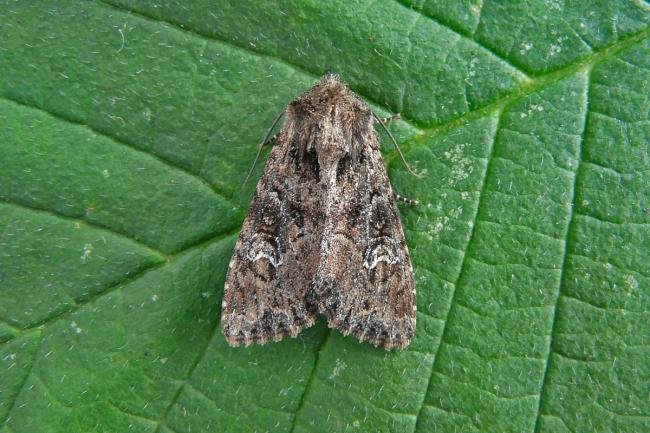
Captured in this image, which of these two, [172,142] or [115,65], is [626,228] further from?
[115,65]

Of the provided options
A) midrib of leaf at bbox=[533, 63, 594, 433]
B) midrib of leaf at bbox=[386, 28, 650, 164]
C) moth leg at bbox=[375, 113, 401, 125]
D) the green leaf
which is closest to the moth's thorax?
moth leg at bbox=[375, 113, 401, 125]

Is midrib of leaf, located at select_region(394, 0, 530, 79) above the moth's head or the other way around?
above

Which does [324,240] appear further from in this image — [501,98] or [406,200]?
[501,98]

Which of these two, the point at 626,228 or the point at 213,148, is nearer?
the point at 626,228

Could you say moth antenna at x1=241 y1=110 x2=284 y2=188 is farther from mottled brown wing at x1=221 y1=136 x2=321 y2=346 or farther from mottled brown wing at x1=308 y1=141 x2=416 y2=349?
mottled brown wing at x1=308 y1=141 x2=416 y2=349

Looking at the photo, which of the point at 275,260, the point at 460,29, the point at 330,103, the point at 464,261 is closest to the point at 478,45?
the point at 460,29

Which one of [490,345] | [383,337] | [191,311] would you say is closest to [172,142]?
[191,311]
